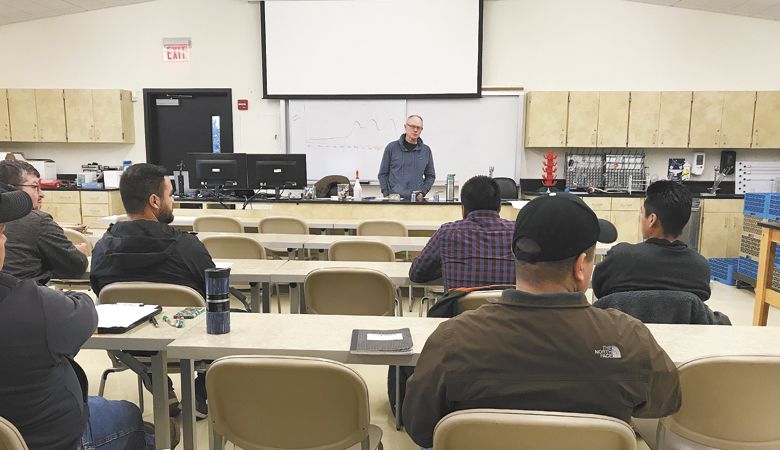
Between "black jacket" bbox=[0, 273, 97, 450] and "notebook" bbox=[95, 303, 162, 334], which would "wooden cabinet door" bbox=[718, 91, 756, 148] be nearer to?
"notebook" bbox=[95, 303, 162, 334]

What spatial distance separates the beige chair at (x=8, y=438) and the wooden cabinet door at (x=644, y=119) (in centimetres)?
747

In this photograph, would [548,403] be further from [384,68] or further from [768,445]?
[384,68]

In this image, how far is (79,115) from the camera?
25.3 feet

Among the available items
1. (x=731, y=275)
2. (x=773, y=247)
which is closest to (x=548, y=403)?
(x=773, y=247)

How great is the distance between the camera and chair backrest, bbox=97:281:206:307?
2211mm

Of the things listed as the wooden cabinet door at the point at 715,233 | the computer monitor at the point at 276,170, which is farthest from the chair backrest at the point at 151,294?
the wooden cabinet door at the point at 715,233

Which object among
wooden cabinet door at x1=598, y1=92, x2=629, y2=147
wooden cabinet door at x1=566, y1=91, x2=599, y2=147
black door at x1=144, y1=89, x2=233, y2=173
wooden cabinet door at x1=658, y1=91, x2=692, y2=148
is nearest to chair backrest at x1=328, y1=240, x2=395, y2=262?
wooden cabinet door at x1=566, y1=91, x2=599, y2=147

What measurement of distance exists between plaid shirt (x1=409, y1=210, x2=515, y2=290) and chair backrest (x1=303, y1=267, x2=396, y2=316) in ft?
1.01

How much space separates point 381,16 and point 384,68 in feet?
2.31

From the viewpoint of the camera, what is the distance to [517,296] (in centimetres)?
117

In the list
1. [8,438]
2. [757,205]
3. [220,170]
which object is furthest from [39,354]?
[757,205]

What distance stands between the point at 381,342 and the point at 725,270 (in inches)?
228

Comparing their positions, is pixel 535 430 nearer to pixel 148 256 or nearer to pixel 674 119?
pixel 148 256

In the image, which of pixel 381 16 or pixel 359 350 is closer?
pixel 359 350
